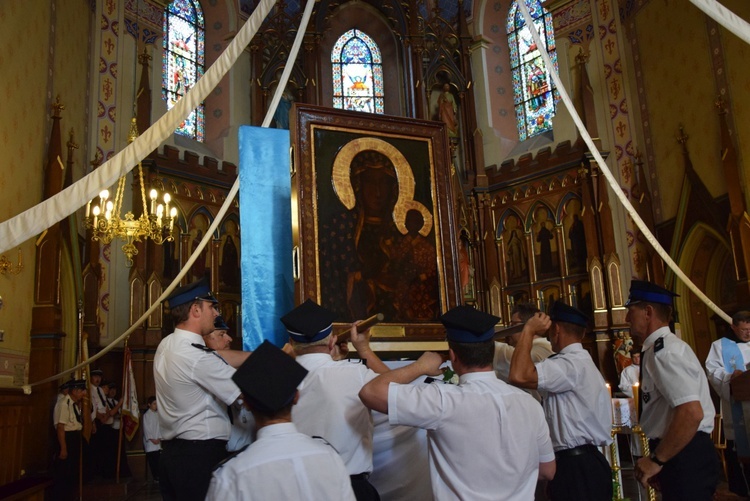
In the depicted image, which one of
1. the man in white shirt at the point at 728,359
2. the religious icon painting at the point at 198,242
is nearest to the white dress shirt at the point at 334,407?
the man in white shirt at the point at 728,359

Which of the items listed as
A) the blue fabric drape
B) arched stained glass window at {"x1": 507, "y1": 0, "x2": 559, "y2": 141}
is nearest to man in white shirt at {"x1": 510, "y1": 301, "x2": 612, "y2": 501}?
the blue fabric drape

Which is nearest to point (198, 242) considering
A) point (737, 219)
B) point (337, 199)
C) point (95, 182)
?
point (337, 199)

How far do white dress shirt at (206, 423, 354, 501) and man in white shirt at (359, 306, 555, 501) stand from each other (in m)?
0.49

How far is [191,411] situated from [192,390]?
0.11 meters

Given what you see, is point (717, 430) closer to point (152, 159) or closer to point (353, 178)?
point (353, 178)

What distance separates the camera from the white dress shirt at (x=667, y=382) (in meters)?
3.37

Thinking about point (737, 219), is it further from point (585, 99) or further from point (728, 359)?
point (728, 359)

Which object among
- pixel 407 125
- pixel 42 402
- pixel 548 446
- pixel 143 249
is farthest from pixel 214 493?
pixel 143 249

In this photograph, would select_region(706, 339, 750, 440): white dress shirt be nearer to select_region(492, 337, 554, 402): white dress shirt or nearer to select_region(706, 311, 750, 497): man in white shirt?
select_region(706, 311, 750, 497): man in white shirt

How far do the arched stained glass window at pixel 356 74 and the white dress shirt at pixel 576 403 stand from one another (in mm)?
13189

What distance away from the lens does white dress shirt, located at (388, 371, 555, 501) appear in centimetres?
266

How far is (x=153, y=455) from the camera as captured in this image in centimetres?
1065

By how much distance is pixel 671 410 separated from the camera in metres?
3.56

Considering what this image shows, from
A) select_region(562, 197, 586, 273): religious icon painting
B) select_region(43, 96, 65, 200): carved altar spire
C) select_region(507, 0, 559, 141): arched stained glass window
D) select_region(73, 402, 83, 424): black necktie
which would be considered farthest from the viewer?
select_region(507, 0, 559, 141): arched stained glass window
